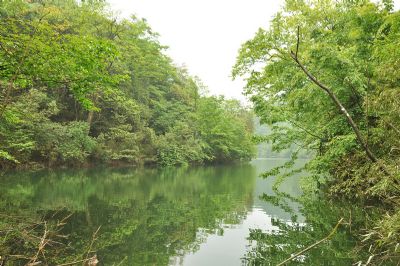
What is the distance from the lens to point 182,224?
408 inches

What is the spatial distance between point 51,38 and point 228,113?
155 ft

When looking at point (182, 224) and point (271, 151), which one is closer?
point (182, 224)

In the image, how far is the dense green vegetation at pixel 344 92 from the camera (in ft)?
23.1

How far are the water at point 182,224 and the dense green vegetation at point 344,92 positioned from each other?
142cm

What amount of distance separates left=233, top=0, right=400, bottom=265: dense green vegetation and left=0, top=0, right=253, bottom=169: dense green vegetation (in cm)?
495

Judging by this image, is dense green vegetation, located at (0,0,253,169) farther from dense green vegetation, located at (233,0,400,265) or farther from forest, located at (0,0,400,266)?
dense green vegetation, located at (233,0,400,265)

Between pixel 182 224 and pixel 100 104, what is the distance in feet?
85.9

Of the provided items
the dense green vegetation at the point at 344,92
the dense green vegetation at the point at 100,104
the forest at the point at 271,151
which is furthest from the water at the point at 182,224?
the dense green vegetation at the point at 100,104

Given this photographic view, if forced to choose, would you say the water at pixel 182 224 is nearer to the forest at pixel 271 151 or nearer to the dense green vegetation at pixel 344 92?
the forest at pixel 271 151

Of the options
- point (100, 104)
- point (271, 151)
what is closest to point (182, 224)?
point (271, 151)

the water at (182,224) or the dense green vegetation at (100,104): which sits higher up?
the dense green vegetation at (100,104)

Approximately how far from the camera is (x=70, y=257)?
21.7 feet

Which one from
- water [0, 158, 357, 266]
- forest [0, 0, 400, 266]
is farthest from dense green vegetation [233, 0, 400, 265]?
water [0, 158, 357, 266]

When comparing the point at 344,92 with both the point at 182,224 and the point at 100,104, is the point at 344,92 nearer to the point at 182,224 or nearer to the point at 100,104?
the point at 182,224
